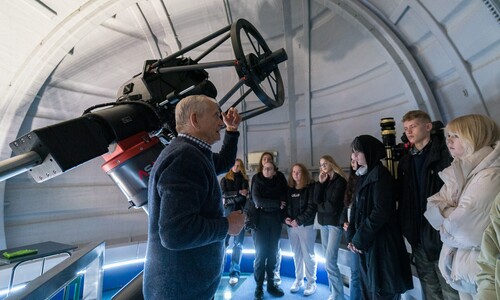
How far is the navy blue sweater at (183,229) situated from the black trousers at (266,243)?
2.23m

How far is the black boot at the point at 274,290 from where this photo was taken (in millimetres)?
3156

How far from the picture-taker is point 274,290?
126 inches

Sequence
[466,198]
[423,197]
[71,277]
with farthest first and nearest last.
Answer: [423,197]
[466,198]
[71,277]

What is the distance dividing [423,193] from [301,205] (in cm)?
165

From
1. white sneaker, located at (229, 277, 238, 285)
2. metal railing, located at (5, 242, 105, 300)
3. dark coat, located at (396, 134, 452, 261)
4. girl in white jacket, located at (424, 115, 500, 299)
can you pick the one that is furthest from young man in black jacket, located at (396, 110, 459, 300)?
white sneaker, located at (229, 277, 238, 285)

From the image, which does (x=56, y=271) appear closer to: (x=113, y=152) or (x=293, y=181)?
(x=113, y=152)

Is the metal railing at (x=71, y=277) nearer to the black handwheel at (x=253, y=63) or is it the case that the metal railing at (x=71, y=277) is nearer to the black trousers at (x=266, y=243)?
the black handwheel at (x=253, y=63)

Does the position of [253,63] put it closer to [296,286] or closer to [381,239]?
[381,239]

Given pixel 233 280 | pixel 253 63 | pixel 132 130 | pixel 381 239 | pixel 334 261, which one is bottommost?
pixel 233 280

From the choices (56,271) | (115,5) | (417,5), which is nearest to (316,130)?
(417,5)

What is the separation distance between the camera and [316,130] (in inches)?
161

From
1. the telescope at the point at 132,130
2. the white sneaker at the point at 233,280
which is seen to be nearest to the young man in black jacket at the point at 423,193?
the telescope at the point at 132,130

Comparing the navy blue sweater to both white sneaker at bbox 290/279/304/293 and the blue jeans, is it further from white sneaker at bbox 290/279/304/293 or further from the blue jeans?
white sneaker at bbox 290/279/304/293

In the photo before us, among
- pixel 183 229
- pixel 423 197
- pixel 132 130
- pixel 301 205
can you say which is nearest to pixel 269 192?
pixel 301 205
